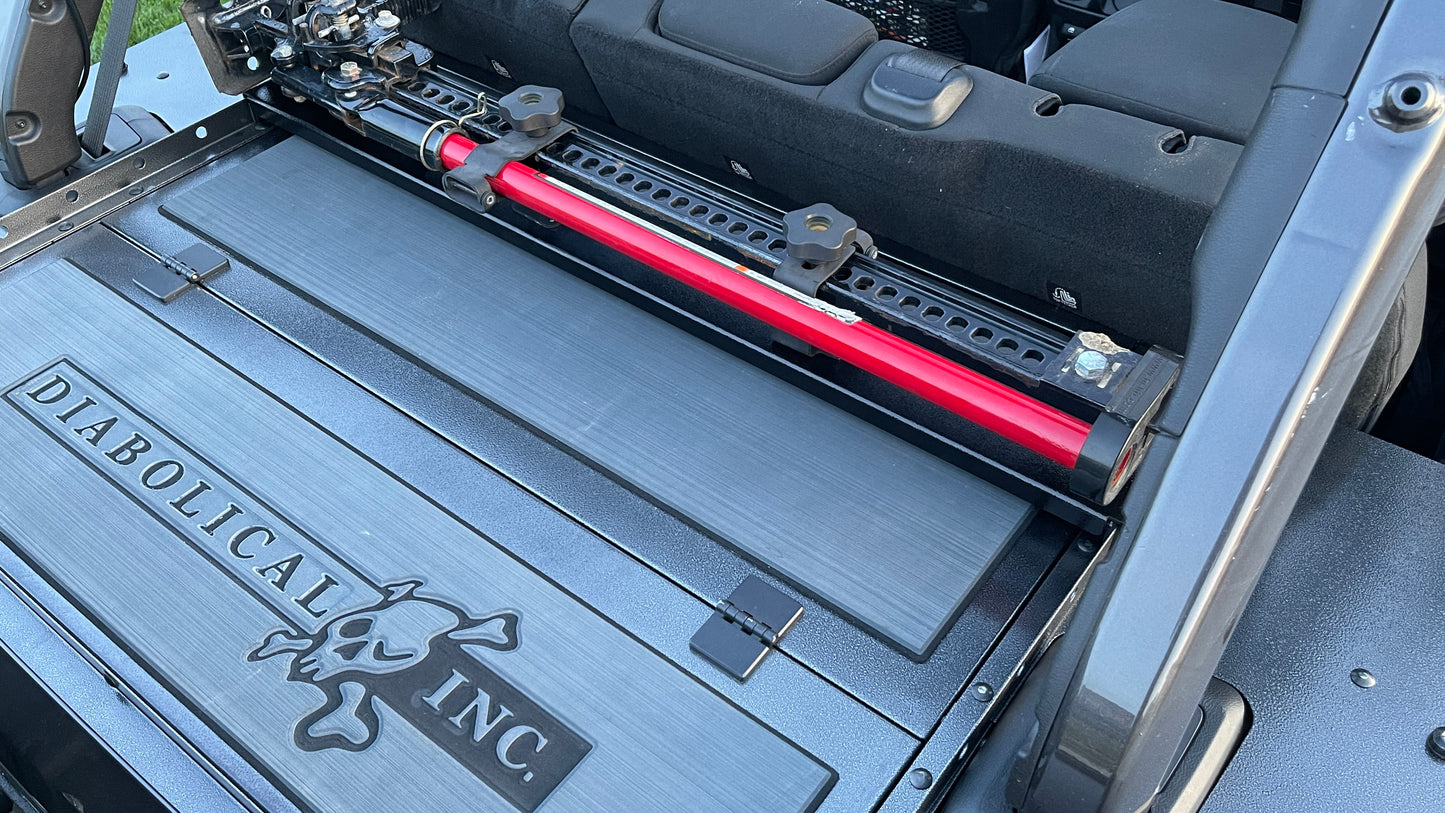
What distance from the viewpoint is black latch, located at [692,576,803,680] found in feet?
4.09

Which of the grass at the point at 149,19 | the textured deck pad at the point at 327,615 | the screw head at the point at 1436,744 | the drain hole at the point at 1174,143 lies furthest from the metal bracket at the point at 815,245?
the grass at the point at 149,19

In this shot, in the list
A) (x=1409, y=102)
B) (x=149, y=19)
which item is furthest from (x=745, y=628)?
(x=149, y=19)

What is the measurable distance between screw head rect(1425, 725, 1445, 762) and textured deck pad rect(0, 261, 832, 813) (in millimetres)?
606

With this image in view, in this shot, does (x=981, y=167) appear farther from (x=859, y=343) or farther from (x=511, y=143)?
(x=511, y=143)

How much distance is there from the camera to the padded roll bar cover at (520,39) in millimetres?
1856

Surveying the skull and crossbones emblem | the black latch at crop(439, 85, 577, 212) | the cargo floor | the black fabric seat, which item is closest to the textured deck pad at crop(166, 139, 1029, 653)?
the cargo floor

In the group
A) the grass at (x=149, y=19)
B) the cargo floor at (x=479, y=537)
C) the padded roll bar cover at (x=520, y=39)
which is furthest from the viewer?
the grass at (x=149, y=19)

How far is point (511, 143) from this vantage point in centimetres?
167

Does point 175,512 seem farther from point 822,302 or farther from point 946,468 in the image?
point 946,468

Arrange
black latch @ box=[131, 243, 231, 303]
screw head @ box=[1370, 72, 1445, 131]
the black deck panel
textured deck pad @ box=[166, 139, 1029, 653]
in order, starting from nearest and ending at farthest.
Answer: screw head @ box=[1370, 72, 1445, 131] < the black deck panel < textured deck pad @ box=[166, 139, 1029, 653] < black latch @ box=[131, 243, 231, 303]

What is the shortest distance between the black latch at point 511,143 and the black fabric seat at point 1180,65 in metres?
0.72

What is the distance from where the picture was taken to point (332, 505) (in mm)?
1432

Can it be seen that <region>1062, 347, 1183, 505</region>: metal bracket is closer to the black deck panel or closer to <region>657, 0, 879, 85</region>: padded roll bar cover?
the black deck panel

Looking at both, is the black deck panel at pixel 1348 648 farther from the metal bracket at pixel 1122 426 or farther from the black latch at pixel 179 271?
the black latch at pixel 179 271
